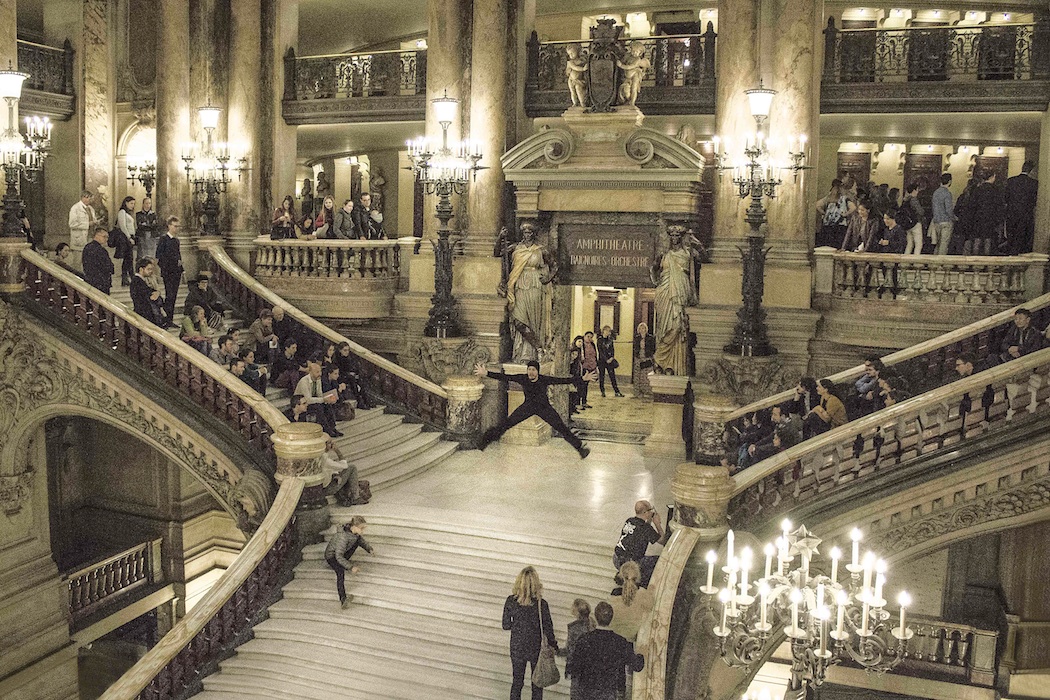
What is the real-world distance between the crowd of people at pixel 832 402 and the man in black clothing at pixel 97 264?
845 centimetres

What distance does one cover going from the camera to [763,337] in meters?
14.1

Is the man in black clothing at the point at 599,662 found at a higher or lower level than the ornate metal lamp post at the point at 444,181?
lower

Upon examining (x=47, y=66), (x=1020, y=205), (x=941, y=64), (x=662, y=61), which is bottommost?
(x=1020, y=205)

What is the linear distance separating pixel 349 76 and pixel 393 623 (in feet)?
35.6

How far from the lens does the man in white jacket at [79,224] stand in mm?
15383

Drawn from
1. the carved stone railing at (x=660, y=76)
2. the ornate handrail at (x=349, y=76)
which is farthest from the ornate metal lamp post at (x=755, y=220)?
the ornate handrail at (x=349, y=76)

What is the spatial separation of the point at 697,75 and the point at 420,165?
4529 mm

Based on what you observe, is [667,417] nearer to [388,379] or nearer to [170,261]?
[388,379]

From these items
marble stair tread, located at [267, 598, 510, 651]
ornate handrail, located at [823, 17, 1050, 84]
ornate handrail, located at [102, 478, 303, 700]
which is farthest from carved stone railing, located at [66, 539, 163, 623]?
ornate handrail, located at [823, 17, 1050, 84]

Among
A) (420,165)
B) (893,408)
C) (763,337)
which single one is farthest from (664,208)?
(893,408)

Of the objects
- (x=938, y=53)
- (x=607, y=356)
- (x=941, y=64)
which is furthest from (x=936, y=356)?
(x=607, y=356)

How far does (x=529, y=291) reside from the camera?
598 inches

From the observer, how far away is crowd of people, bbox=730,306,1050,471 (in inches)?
438

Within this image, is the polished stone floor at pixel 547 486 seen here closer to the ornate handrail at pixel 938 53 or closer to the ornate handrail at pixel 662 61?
the ornate handrail at pixel 662 61
